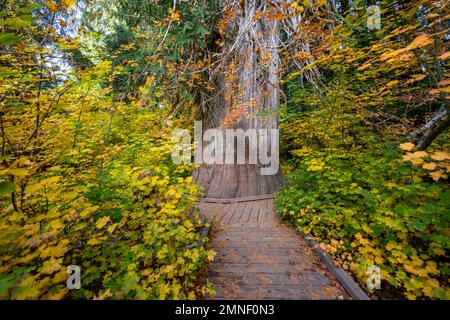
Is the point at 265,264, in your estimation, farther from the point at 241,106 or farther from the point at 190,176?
the point at 241,106

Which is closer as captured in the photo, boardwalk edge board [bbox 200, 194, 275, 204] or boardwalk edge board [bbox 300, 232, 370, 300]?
boardwalk edge board [bbox 300, 232, 370, 300]

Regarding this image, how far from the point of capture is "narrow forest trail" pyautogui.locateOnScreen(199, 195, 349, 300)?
2.40 metres

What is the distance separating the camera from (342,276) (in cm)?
249

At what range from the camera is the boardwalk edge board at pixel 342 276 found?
224 centimetres

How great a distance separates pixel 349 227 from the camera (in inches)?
129

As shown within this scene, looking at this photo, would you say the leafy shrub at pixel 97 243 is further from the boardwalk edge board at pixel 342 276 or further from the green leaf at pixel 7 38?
the boardwalk edge board at pixel 342 276

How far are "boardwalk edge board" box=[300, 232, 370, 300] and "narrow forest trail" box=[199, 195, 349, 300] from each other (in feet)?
0.21

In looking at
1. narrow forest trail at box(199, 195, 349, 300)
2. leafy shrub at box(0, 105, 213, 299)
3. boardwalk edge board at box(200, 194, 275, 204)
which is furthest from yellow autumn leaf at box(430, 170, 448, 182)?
boardwalk edge board at box(200, 194, 275, 204)

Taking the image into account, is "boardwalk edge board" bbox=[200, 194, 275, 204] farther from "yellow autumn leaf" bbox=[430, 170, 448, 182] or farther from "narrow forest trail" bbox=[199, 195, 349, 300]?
"yellow autumn leaf" bbox=[430, 170, 448, 182]

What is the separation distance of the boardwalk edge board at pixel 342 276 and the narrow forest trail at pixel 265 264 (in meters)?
0.07

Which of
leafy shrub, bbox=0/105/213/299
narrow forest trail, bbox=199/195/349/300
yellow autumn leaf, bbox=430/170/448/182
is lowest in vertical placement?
narrow forest trail, bbox=199/195/349/300

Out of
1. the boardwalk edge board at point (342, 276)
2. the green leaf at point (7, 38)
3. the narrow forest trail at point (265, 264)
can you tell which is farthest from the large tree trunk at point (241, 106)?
the green leaf at point (7, 38)

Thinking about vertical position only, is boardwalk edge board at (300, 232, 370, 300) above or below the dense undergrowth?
below
